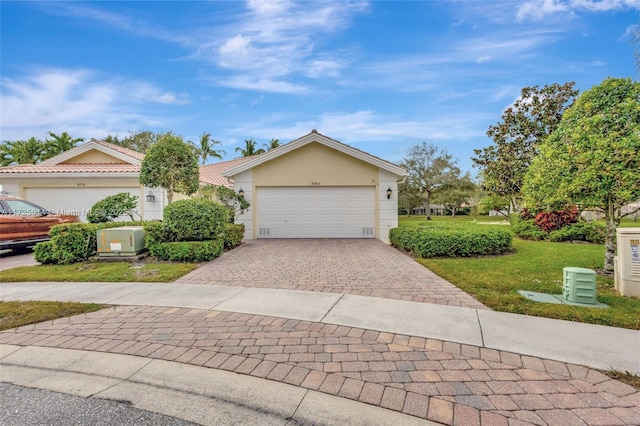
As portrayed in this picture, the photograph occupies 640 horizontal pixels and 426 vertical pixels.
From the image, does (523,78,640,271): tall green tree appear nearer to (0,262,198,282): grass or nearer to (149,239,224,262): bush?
(149,239,224,262): bush

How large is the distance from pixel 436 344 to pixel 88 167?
54.7 feet

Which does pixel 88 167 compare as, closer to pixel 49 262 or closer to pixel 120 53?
pixel 120 53

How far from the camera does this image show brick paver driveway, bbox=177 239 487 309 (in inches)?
216

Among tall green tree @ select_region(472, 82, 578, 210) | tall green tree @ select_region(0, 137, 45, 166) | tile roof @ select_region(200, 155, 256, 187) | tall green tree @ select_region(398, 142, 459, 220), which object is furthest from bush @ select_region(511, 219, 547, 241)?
tall green tree @ select_region(0, 137, 45, 166)

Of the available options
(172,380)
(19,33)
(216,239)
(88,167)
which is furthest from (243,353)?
(88,167)

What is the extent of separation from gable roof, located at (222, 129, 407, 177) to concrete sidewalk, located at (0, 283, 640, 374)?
802 centimetres

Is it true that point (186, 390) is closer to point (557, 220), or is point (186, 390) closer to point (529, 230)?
point (529, 230)

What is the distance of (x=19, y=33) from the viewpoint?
8.15m

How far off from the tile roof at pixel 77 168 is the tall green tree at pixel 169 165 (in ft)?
12.9

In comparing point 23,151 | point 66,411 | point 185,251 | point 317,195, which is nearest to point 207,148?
point 23,151

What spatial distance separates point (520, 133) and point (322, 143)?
61.2 feet

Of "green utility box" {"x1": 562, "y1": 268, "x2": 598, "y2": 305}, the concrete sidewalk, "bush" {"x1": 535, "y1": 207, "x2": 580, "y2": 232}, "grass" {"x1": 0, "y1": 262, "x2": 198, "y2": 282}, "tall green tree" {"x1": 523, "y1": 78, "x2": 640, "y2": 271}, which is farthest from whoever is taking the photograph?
"bush" {"x1": 535, "y1": 207, "x2": 580, "y2": 232}

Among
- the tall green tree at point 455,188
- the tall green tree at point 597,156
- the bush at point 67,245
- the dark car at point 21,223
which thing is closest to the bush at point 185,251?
the bush at point 67,245

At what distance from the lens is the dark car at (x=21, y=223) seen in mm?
9375
